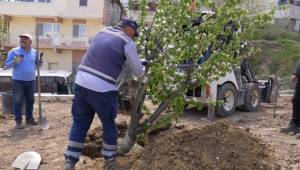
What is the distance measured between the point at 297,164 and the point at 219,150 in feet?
3.81

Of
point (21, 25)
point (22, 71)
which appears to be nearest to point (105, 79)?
point (22, 71)

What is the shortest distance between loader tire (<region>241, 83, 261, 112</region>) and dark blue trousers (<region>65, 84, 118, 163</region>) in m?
6.91

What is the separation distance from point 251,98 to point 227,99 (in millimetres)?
1196

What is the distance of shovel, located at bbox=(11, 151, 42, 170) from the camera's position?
19.4 ft

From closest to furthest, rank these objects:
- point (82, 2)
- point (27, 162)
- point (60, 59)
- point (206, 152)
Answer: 1. point (206, 152)
2. point (27, 162)
3. point (82, 2)
4. point (60, 59)

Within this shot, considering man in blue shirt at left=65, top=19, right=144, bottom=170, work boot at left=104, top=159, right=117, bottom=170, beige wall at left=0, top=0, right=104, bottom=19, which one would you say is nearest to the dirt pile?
work boot at left=104, top=159, right=117, bottom=170

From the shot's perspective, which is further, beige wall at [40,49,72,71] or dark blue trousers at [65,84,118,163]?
beige wall at [40,49,72,71]

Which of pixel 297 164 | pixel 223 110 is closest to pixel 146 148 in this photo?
pixel 297 164

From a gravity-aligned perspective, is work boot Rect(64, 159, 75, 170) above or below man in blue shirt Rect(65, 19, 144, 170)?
below

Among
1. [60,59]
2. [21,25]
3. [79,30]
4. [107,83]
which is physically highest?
[107,83]

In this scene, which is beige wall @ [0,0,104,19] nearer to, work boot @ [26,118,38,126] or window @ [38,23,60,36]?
window @ [38,23,60,36]

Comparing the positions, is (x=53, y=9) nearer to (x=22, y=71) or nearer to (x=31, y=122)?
(x=31, y=122)

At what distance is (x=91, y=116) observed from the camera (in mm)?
5516

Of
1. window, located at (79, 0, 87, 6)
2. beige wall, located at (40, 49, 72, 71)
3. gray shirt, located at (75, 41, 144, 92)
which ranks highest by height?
window, located at (79, 0, 87, 6)
